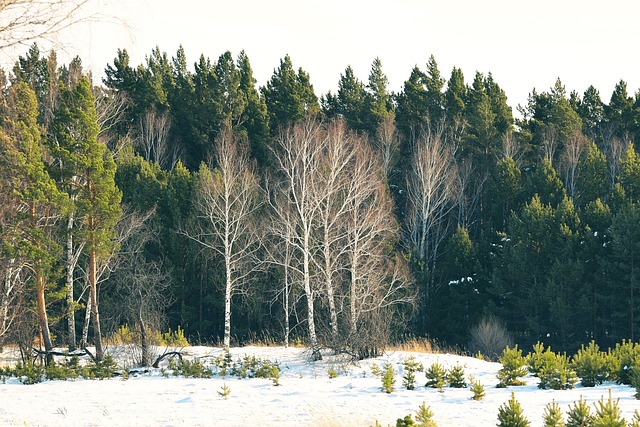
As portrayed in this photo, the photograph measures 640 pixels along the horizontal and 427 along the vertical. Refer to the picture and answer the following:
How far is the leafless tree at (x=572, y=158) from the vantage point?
46656 mm

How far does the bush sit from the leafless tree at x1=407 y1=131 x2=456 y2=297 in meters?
7.36

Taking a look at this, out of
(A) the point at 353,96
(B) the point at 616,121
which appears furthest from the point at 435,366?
(B) the point at 616,121

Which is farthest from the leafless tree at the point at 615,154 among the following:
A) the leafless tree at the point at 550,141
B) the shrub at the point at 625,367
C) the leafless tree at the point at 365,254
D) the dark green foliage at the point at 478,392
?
the dark green foliage at the point at 478,392

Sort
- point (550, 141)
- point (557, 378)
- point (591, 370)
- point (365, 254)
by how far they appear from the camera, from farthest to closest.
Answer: point (550, 141) → point (365, 254) → point (591, 370) → point (557, 378)

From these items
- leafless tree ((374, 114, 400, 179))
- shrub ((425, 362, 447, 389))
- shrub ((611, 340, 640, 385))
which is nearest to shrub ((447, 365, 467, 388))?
shrub ((425, 362, 447, 389))

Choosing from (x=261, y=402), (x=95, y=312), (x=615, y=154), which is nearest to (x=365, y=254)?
(x=95, y=312)

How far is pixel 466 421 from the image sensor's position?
11953 millimetres

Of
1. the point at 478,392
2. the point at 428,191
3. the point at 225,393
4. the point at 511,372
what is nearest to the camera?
the point at 478,392

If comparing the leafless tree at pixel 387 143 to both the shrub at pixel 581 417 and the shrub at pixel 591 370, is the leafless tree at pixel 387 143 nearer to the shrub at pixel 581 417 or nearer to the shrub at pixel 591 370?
the shrub at pixel 591 370

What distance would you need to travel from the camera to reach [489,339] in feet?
110

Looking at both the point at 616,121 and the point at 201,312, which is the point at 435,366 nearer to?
the point at 201,312

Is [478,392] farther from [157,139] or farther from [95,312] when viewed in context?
[157,139]

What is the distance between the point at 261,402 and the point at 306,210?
12368 mm

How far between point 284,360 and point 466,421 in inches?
451
